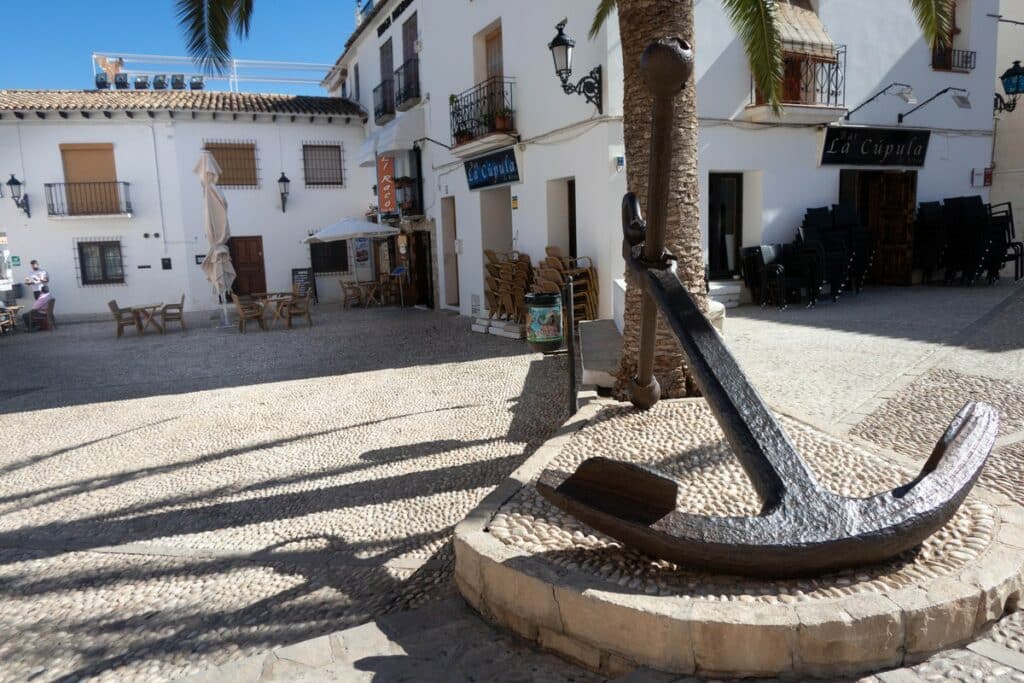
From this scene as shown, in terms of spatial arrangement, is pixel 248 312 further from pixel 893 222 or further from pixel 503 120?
pixel 893 222

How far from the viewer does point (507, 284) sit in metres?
11.7

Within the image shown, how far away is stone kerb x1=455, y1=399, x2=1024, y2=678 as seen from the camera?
82.6 inches

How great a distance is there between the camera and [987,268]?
12.1 metres

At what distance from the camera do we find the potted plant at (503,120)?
11.8m

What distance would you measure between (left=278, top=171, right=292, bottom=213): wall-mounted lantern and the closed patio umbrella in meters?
6.70

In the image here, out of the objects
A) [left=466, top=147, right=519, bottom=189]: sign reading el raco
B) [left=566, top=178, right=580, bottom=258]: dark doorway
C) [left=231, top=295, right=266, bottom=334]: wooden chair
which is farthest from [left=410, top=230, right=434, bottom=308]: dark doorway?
[left=566, top=178, right=580, bottom=258]: dark doorway

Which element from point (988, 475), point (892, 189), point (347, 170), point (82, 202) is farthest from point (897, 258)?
point (82, 202)

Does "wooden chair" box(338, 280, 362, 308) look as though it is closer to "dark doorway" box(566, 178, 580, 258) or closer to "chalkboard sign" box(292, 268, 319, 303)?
"chalkboard sign" box(292, 268, 319, 303)

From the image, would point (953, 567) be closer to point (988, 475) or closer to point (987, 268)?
point (988, 475)

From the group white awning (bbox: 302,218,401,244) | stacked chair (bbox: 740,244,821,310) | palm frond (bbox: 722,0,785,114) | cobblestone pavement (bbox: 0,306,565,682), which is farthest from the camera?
white awning (bbox: 302,218,401,244)

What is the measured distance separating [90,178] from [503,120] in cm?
1502

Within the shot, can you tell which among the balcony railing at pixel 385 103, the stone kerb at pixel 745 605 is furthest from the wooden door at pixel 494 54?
the stone kerb at pixel 745 605

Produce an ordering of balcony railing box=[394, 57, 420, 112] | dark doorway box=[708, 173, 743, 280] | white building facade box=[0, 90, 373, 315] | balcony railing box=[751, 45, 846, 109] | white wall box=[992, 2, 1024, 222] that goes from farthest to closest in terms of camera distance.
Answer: white building facade box=[0, 90, 373, 315] → balcony railing box=[394, 57, 420, 112] → white wall box=[992, 2, 1024, 222] → dark doorway box=[708, 173, 743, 280] → balcony railing box=[751, 45, 846, 109]

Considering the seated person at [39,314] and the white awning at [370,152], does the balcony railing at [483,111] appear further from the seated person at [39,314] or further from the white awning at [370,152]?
the seated person at [39,314]
